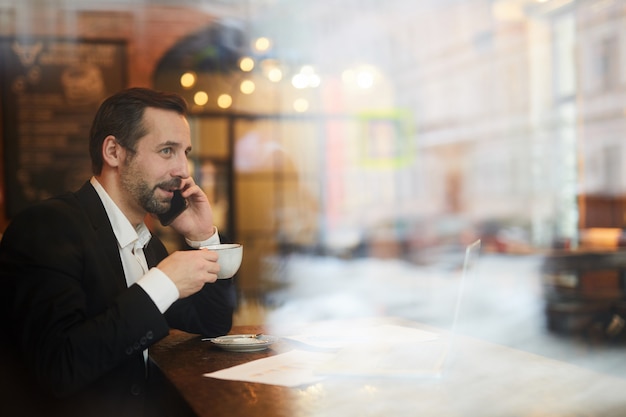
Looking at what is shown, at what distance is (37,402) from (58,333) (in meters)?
0.20

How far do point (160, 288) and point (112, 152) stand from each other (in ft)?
1.38

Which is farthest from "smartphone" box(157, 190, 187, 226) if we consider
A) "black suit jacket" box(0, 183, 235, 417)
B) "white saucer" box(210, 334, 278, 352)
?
"white saucer" box(210, 334, 278, 352)

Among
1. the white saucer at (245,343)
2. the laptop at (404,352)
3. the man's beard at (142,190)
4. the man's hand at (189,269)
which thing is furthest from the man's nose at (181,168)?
the laptop at (404,352)

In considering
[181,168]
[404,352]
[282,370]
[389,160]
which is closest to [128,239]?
[181,168]

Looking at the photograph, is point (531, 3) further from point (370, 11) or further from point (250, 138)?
point (250, 138)

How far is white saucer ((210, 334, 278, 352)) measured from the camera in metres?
1.43

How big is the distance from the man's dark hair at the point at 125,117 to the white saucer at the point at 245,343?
47cm

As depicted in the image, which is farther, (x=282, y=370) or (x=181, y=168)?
(x=181, y=168)

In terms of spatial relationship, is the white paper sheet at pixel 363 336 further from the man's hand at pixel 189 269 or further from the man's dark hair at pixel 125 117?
the man's dark hair at pixel 125 117

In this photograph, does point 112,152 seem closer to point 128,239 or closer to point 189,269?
point 128,239

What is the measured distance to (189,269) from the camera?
4.34ft

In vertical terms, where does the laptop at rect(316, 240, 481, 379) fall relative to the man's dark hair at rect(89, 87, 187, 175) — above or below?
below

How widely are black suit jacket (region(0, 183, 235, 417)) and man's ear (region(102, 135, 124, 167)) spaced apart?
0.35ft

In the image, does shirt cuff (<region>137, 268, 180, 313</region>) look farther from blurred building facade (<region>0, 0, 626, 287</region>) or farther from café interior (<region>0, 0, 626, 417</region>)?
blurred building facade (<region>0, 0, 626, 287</region>)
